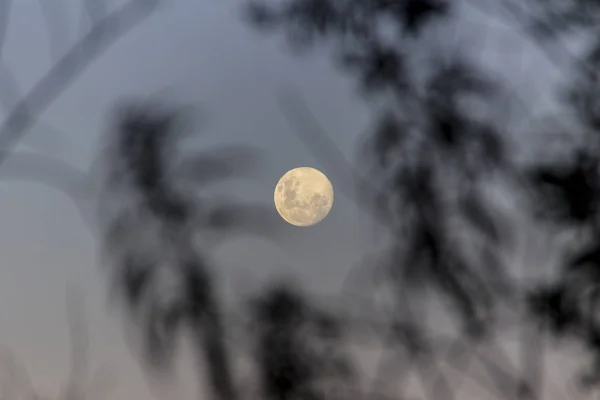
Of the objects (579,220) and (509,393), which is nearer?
(509,393)

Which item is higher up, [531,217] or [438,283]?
[531,217]

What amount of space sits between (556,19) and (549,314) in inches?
32.6

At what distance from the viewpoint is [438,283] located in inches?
83.0

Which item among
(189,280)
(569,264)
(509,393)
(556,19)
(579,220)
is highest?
(556,19)

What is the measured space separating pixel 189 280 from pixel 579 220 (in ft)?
3.58

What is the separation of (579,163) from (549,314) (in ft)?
1.42

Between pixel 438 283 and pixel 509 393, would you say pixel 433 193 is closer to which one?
pixel 438 283

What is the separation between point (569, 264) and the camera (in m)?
2.02

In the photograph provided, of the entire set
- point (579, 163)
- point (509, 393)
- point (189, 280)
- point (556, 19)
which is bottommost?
point (509, 393)

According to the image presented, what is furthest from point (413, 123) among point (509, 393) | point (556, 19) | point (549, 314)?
point (509, 393)

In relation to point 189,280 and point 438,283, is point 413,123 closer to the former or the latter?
point 438,283

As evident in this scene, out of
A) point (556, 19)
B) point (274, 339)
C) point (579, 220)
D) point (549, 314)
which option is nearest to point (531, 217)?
point (579, 220)

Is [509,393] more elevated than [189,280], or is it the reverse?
[189,280]

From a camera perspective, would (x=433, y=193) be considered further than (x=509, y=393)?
Yes
